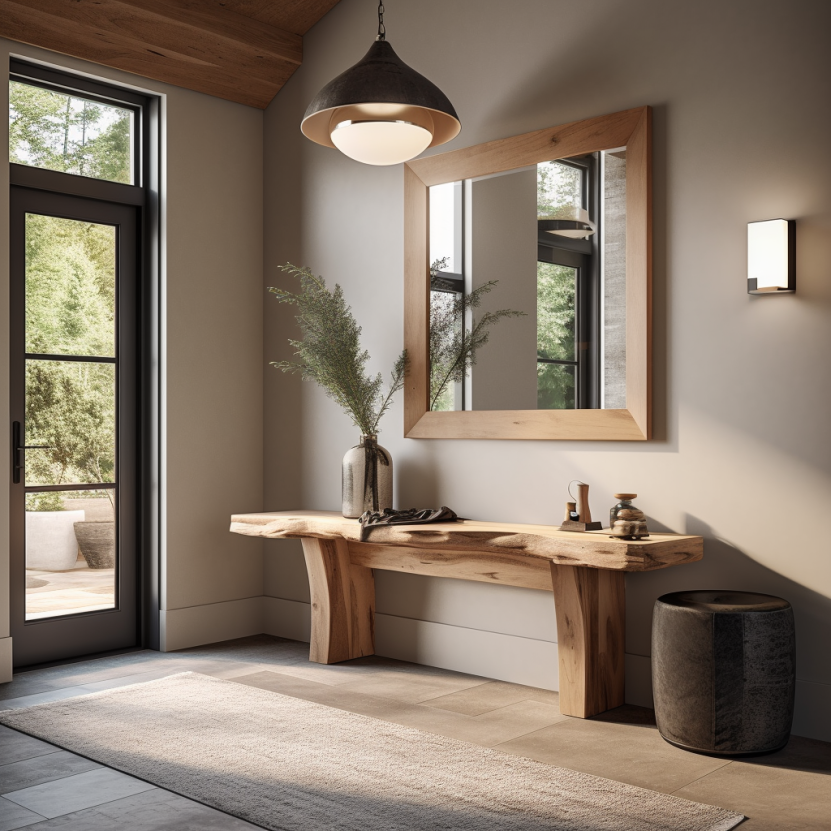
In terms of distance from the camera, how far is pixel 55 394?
4.34 meters

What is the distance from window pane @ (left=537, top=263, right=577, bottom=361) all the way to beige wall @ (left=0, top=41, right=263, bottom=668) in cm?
180

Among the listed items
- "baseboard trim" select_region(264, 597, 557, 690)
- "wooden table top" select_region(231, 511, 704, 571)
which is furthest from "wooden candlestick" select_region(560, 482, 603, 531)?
"baseboard trim" select_region(264, 597, 557, 690)

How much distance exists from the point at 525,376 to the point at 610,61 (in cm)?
128

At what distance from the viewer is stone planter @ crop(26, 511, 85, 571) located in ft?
13.9

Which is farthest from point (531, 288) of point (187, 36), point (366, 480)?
point (187, 36)

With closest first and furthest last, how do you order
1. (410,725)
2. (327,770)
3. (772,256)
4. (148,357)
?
(327,770) → (772,256) → (410,725) → (148,357)

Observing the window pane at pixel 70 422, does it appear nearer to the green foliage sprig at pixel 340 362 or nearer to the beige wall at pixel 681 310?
the green foliage sprig at pixel 340 362

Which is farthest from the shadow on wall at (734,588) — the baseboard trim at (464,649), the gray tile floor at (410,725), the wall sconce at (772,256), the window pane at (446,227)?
the window pane at (446,227)

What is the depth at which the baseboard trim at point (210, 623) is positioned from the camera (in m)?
4.60

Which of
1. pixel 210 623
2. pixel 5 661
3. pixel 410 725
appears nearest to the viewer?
pixel 410 725

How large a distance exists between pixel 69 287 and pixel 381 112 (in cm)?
181

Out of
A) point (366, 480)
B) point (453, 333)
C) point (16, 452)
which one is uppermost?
point (453, 333)

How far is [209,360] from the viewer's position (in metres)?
4.80

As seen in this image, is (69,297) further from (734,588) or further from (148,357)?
(734,588)
